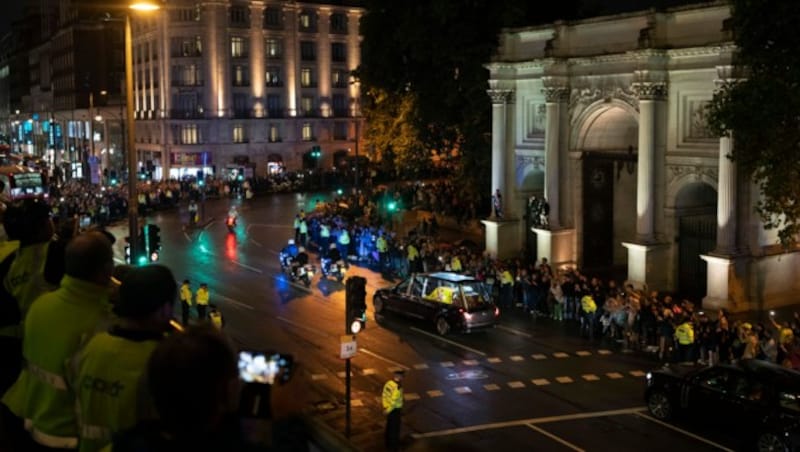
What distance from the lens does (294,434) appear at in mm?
4496

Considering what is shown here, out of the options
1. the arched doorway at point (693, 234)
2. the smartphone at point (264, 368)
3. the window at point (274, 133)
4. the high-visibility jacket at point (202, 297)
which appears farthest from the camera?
the window at point (274, 133)

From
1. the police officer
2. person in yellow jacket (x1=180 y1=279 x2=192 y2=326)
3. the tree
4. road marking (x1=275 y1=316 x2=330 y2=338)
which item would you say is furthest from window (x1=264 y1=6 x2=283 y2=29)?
the police officer

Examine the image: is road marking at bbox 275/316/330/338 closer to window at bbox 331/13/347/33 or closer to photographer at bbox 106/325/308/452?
photographer at bbox 106/325/308/452

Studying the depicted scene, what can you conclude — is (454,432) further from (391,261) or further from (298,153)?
(298,153)

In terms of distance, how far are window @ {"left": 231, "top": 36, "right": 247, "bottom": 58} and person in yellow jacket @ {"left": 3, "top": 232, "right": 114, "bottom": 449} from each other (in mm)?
86247

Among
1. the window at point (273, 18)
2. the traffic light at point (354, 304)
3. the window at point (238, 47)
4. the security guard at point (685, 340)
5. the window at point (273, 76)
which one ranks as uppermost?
the window at point (273, 18)

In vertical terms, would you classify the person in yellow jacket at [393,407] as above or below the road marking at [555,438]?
above

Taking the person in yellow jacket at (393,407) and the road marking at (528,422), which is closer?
the person in yellow jacket at (393,407)

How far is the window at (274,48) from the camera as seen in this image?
91.5 m

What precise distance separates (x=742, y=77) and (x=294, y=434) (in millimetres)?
28301

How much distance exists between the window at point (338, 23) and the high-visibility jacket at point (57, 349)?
9219 cm

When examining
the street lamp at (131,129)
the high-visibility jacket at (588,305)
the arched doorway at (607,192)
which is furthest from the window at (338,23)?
the street lamp at (131,129)

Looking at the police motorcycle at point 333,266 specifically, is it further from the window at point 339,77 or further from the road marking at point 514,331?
the window at point 339,77

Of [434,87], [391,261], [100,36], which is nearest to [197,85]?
[100,36]
